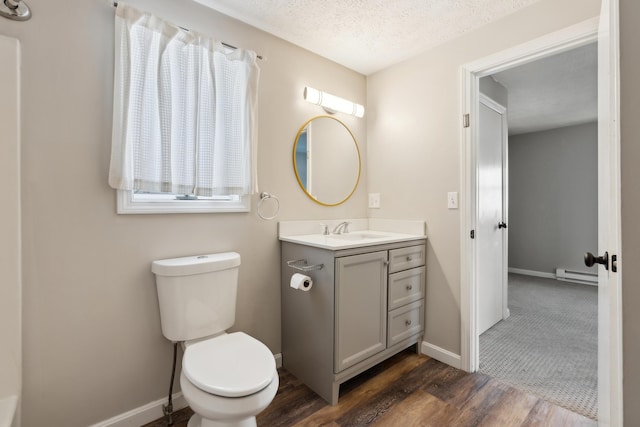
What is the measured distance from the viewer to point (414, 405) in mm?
1690

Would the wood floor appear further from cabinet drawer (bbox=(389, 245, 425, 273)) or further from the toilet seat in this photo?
cabinet drawer (bbox=(389, 245, 425, 273))

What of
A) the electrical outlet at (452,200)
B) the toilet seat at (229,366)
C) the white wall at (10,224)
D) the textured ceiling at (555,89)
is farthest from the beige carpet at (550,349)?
the white wall at (10,224)

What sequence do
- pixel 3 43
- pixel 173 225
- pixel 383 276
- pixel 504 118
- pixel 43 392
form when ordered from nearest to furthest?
pixel 3 43, pixel 43 392, pixel 173 225, pixel 383 276, pixel 504 118

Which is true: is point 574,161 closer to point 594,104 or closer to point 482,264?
point 594,104

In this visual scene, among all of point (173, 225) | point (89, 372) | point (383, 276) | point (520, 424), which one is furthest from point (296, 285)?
point (520, 424)

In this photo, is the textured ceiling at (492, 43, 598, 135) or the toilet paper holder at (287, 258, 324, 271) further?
the textured ceiling at (492, 43, 598, 135)

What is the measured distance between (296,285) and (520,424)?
133cm

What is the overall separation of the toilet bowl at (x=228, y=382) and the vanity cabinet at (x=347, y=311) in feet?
1.48

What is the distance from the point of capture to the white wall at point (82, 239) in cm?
128

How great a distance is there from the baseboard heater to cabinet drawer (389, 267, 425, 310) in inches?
140

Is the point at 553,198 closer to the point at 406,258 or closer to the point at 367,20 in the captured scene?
the point at 406,258

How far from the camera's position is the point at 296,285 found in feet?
5.61

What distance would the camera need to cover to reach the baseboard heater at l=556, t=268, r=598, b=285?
416 cm

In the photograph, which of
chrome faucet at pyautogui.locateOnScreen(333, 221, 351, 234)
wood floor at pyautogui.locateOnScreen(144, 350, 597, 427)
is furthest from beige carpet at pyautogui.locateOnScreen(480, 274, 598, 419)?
chrome faucet at pyautogui.locateOnScreen(333, 221, 351, 234)
